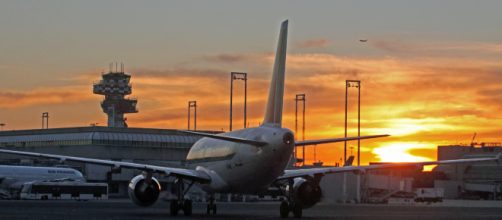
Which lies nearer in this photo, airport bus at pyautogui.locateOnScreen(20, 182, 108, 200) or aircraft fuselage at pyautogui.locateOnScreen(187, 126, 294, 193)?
aircraft fuselage at pyautogui.locateOnScreen(187, 126, 294, 193)

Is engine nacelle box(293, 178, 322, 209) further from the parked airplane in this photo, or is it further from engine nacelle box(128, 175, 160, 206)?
the parked airplane

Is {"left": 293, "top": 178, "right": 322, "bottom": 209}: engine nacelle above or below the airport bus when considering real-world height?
above

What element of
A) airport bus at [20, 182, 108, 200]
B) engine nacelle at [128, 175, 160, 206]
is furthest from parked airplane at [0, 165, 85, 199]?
engine nacelle at [128, 175, 160, 206]

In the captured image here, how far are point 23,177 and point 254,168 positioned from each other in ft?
258

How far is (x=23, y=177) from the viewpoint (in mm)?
123938

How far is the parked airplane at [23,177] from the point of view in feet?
400

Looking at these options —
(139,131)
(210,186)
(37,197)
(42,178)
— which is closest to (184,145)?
(139,131)

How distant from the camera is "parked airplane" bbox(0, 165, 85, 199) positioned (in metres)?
122

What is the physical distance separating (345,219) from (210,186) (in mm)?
9515

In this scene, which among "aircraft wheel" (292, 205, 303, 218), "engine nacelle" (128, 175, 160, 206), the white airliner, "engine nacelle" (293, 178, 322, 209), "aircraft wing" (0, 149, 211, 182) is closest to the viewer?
the white airliner

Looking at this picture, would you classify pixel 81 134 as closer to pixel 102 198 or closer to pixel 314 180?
pixel 102 198

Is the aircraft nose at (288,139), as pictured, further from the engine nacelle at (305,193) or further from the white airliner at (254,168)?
the engine nacelle at (305,193)

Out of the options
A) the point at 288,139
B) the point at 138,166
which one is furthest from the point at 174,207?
the point at 288,139

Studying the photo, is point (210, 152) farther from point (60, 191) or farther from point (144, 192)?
point (60, 191)
